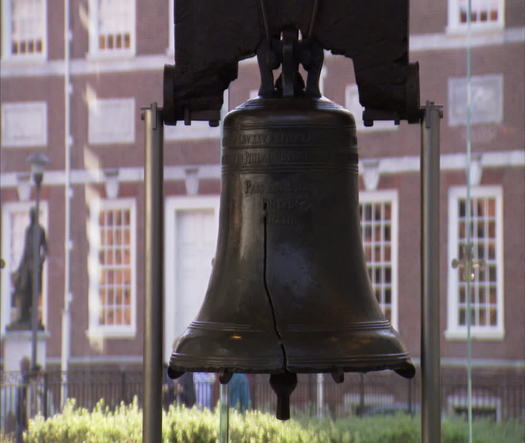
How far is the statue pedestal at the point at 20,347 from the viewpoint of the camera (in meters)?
10.0

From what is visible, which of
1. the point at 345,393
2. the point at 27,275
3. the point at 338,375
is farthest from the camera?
the point at 27,275

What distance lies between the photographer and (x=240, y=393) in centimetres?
956

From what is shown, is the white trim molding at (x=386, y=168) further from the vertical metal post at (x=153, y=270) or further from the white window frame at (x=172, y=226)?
the vertical metal post at (x=153, y=270)

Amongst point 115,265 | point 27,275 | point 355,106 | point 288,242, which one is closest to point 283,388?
point 288,242

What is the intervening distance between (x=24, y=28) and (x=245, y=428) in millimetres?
2740

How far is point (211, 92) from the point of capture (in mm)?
4719

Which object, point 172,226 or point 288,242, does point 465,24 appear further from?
point 288,242

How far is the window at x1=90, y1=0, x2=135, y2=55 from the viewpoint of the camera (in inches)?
387

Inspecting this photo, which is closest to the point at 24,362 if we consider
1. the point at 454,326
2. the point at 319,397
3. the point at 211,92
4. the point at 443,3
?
the point at 319,397

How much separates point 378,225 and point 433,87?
0.86 metres

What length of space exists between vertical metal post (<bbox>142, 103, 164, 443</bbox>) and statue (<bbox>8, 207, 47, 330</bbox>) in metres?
5.29

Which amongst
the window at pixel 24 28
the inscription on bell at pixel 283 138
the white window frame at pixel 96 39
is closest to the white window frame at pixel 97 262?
the white window frame at pixel 96 39

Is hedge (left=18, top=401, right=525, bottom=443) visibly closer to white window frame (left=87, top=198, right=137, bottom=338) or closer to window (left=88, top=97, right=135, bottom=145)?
white window frame (left=87, top=198, right=137, bottom=338)

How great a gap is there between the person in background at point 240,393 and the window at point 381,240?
0.90 m
